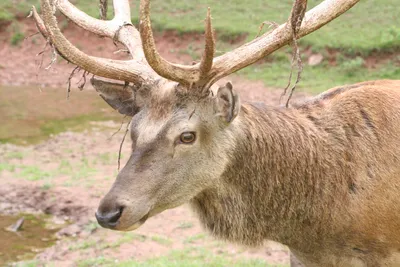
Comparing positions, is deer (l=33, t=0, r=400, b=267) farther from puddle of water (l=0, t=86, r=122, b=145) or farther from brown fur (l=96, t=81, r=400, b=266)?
puddle of water (l=0, t=86, r=122, b=145)

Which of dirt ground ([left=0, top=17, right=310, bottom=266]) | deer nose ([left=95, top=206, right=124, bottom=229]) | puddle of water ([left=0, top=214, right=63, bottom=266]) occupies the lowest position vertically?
puddle of water ([left=0, top=214, right=63, bottom=266])

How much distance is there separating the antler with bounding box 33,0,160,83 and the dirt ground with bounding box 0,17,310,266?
371 millimetres

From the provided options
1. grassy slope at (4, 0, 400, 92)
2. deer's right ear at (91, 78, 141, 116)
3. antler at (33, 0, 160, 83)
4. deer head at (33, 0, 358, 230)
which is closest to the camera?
deer head at (33, 0, 358, 230)

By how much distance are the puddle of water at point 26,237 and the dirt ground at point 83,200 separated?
16cm

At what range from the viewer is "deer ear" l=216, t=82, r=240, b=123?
154 inches

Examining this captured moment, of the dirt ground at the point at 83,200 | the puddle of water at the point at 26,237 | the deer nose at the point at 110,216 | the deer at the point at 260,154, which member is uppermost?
the deer at the point at 260,154

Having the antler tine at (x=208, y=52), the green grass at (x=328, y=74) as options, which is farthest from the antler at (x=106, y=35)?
the green grass at (x=328, y=74)

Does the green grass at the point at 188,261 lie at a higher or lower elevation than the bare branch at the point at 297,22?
lower

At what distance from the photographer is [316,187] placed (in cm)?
435

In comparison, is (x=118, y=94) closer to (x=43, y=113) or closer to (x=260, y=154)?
(x=260, y=154)

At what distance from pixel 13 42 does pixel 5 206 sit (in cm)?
1347

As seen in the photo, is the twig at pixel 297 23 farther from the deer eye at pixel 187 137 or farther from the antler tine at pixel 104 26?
the antler tine at pixel 104 26

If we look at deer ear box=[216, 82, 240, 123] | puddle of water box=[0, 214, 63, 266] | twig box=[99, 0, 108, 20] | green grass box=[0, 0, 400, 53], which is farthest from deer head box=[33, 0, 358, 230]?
green grass box=[0, 0, 400, 53]

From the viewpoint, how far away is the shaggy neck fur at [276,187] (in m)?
4.24
